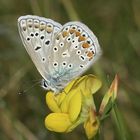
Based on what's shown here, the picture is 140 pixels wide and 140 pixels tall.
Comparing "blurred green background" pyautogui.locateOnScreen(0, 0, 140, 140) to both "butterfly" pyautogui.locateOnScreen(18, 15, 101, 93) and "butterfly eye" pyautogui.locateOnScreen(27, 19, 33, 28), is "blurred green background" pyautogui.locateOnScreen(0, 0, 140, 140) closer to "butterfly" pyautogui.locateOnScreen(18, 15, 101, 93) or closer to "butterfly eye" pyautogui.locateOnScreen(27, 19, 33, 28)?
"butterfly" pyautogui.locateOnScreen(18, 15, 101, 93)

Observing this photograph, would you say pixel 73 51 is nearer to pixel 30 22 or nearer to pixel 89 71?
pixel 30 22

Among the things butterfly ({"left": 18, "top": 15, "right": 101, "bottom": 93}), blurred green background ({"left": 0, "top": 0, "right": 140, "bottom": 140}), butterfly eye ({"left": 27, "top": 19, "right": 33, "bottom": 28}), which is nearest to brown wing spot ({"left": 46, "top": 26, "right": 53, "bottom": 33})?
butterfly ({"left": 18, "top": 15, "right": 101, "bottom": 93})

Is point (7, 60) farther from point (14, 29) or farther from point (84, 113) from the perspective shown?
point (84, 113)

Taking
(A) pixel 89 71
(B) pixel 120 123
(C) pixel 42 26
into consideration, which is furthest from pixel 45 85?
(A) pixel 89 71

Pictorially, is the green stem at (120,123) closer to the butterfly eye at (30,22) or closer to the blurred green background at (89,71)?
the butterfly eye at (30,22)

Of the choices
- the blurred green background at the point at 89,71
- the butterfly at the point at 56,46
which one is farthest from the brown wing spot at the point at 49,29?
the blurred green background at the point at 89,71

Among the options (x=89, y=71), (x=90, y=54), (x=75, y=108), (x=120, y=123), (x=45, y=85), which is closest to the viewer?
(x=120, y=123)

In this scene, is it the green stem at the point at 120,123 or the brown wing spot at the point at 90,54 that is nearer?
the green stem at the point at 120,123
